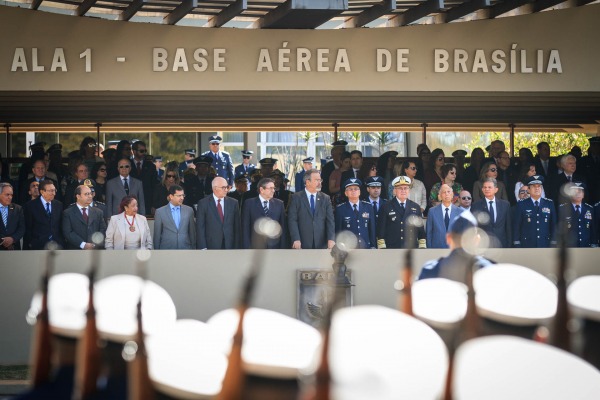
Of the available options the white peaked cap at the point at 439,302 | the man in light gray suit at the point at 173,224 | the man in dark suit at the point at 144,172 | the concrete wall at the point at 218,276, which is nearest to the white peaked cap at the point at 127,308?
the white peaked cap at the point at 439,302

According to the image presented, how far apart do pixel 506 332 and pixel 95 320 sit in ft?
3.21

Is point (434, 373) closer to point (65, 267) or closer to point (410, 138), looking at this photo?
point (65, 267)

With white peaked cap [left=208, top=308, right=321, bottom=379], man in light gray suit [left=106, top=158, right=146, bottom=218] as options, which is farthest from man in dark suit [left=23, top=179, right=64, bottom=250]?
white peaked cap [left=208, top=308, right=321, bottom=379]

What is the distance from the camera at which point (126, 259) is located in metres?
11.1

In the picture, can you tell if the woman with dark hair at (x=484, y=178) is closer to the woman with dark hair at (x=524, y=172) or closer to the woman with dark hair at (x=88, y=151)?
the woman with dark hair at (x=524, y=172)

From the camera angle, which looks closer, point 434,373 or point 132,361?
point 434,373

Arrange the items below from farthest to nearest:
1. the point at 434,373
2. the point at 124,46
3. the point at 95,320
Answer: the point at 124,46
the point at 95,320
the point at 434,373

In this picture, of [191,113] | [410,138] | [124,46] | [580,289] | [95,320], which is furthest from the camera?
[410,138]

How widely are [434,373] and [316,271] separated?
973 cm

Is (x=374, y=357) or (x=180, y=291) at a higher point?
(x=374, y=357)

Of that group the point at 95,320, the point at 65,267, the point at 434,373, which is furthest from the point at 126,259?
the point at 434,373

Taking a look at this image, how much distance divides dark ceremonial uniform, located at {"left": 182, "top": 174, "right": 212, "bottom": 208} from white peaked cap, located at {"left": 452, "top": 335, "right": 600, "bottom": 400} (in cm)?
1205

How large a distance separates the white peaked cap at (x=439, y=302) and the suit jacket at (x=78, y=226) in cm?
985

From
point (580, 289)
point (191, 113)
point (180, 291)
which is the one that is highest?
point (191, 113)
